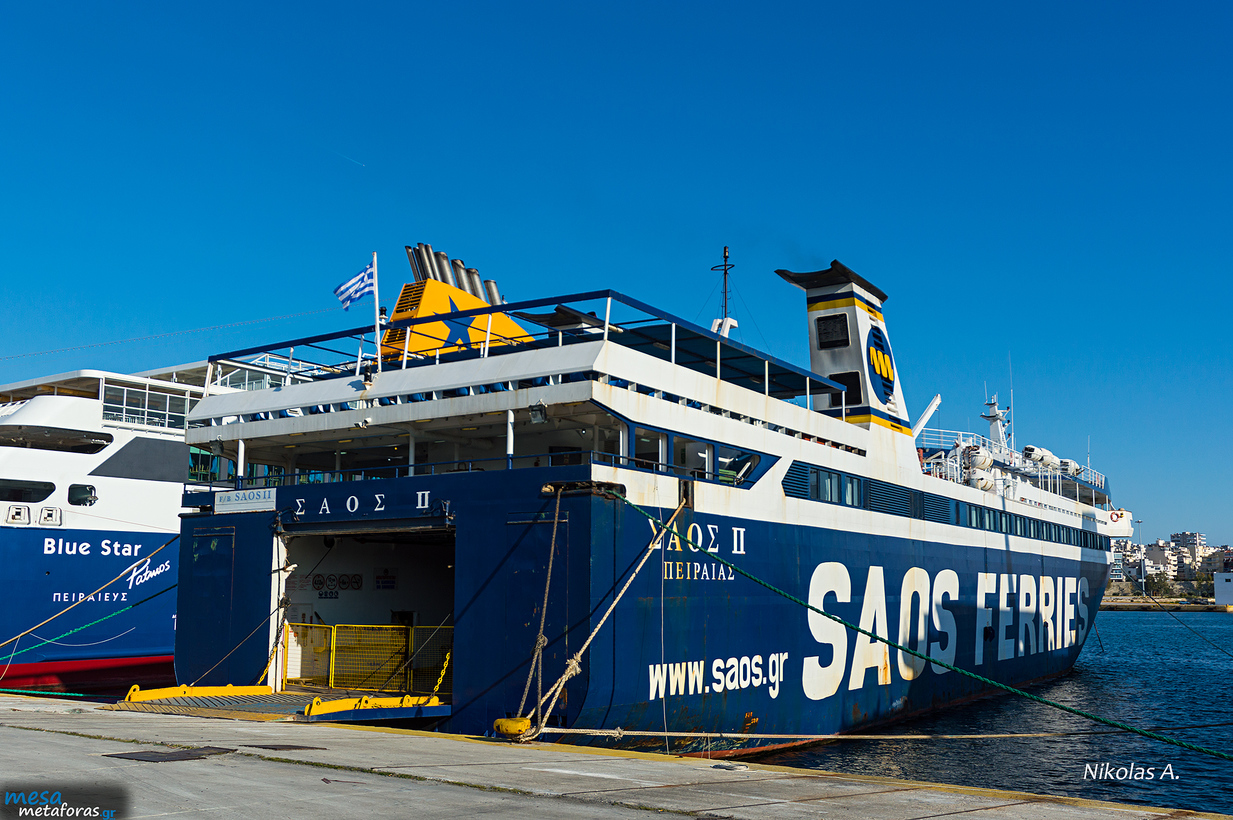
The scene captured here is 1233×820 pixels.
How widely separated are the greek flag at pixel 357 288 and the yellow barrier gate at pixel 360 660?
651cm

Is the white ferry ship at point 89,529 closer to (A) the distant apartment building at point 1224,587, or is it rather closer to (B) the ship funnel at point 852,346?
(B) the ship funnel at point 852,346

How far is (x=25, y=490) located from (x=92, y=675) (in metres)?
6.01

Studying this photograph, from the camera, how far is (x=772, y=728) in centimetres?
1923

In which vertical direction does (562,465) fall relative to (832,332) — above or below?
below

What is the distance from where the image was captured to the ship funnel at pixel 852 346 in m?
25.7

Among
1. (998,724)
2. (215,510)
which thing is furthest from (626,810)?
(998,724)

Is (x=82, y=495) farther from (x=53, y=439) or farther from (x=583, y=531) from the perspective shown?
(x=583, y=531)

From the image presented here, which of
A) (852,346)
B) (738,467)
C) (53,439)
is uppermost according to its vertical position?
(852,346)

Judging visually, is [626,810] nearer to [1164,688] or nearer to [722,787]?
[722,787]

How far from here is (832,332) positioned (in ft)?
86.6

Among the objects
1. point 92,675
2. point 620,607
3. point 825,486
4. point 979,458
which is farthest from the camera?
point 979,458

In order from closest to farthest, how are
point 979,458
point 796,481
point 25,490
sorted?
point 796,481 → point 25,490 → point 979,458

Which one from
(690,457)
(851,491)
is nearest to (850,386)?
(851,491)

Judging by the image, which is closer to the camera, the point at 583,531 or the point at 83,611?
the point at 583,531
